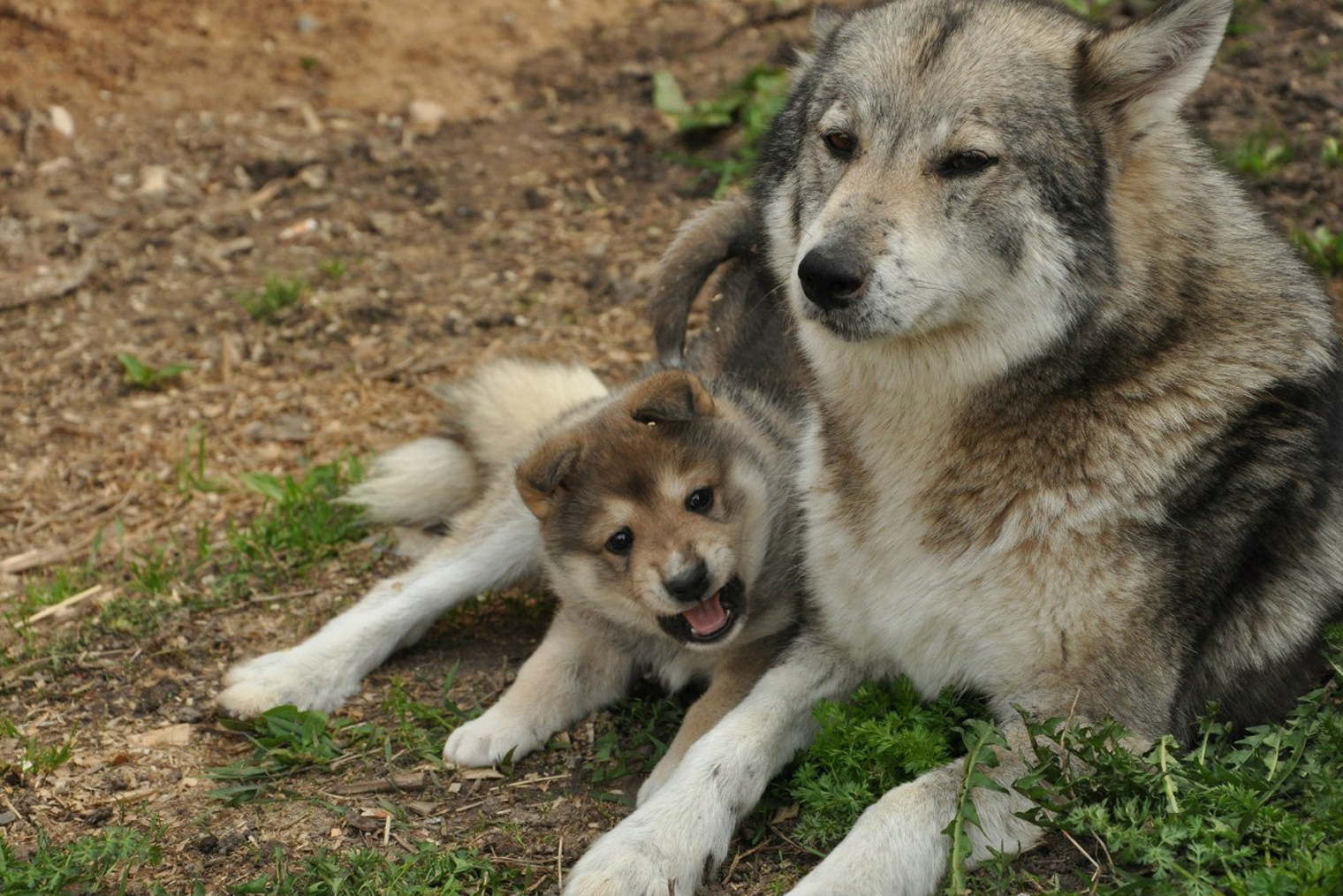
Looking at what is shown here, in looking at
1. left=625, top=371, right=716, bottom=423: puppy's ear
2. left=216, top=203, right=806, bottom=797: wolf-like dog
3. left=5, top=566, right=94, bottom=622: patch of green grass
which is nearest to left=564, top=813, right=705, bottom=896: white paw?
left=216, top=203, right=806, bottom=797: wolf-like dog

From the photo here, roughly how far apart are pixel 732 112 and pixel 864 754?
4934 mm

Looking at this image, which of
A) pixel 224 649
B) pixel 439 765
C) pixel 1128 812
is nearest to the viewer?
pixel 1128 812

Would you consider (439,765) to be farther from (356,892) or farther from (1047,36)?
(1047,36)

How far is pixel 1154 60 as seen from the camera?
3.45 meters

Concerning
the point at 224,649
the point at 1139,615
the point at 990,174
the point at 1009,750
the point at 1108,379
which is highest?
the point at 990,174

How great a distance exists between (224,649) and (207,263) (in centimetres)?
307

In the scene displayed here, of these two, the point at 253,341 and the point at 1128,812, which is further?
the point at 253,341

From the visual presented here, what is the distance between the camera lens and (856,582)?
4051 mm

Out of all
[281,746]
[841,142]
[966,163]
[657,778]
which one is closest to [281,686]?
[281,746]

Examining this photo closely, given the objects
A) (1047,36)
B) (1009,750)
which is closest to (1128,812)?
(1009,750)

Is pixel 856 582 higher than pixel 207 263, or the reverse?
pixel 856 582

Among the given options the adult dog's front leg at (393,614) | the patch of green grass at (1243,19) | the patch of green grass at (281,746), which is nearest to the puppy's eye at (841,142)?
the adult dog's front leg at (393,614)

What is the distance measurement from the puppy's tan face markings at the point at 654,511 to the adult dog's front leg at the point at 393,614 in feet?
1.82

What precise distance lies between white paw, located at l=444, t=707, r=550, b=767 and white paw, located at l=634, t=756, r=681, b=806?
1.62 feet
